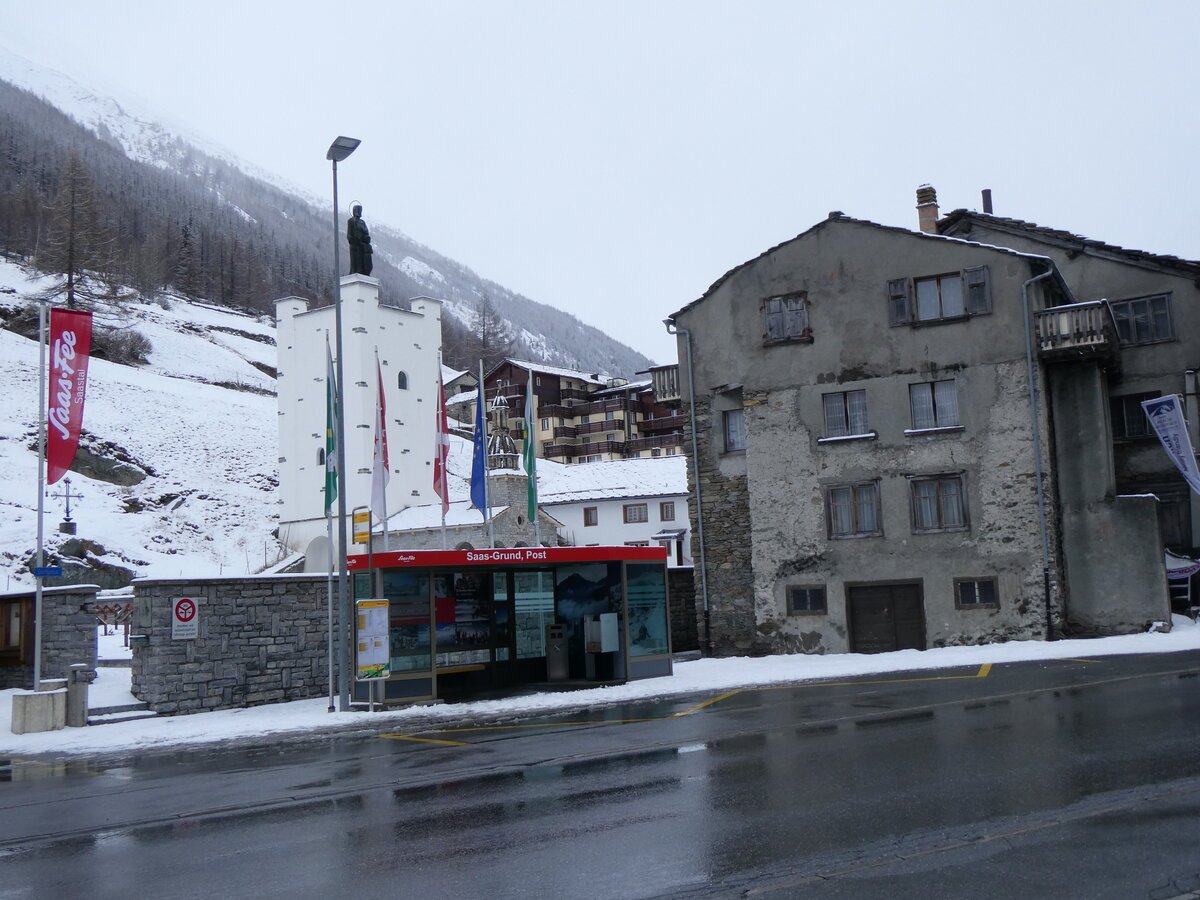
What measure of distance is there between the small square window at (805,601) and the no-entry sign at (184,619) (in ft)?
54.7

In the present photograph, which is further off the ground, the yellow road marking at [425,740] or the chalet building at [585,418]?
the chalet building at [585,418]

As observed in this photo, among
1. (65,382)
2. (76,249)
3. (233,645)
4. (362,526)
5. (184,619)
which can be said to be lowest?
(233,645)

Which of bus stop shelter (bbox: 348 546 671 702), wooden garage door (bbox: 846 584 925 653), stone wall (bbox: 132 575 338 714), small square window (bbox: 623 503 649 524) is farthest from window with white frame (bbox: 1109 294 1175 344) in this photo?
small square window (bbox: 623 503 649 524)

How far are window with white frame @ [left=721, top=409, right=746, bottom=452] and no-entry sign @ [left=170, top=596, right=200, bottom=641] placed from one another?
55.3 feet

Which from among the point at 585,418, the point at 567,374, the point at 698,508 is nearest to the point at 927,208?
the point at 698,508

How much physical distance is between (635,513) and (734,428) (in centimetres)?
2978

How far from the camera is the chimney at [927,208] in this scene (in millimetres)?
39438

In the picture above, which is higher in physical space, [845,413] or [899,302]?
[899,302]

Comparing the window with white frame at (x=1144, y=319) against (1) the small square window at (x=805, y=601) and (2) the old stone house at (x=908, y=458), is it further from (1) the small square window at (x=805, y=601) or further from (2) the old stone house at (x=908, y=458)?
(1) the small square window at (x=805, y=601)

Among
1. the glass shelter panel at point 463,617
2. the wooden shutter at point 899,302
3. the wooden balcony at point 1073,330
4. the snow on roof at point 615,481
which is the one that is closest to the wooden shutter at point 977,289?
the wooden balcony at point 1073,330

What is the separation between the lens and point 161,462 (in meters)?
73.8

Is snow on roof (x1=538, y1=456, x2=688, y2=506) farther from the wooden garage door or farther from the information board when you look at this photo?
the information board

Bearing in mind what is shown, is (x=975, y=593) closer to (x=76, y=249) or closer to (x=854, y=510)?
(x=854, y=510)

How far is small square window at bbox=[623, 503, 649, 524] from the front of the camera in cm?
6250
